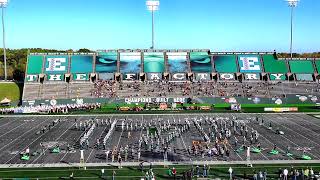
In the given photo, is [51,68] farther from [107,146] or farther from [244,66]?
[107,146]

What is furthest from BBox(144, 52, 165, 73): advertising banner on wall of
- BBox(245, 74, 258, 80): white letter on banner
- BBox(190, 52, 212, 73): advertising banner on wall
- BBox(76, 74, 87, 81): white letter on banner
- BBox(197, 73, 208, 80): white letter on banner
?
BBox(245, 74, 258, 80): white letter on banner

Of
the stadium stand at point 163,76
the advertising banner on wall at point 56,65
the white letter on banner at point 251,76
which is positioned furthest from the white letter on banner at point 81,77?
the white letter on banner at point 251,76

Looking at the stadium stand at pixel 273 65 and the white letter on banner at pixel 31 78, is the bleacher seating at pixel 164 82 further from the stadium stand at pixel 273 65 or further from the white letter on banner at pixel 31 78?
the white letter on banner at pixel 31 78

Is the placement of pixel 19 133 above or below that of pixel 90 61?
below

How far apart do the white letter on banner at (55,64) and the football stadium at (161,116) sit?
21cm

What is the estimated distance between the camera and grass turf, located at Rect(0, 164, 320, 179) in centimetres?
3070

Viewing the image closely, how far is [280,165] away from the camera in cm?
3356

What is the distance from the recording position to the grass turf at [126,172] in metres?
30.7

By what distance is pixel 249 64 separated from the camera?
9138 centimetres

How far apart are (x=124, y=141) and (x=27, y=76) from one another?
48.8 m

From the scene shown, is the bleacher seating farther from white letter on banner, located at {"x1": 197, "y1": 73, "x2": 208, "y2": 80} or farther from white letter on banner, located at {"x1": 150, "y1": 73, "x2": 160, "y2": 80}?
white letter on banner, located at {"x1": 197, "y1": 73, "x2": 208, "y2": 80}

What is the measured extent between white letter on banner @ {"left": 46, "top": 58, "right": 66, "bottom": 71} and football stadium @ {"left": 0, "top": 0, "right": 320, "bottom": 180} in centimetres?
21

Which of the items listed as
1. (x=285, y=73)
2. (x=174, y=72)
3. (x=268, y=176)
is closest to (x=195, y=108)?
(x=174, y=72)

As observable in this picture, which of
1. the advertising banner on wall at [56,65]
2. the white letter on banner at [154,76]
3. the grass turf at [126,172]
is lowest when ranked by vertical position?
the grass turf at [126,172]
